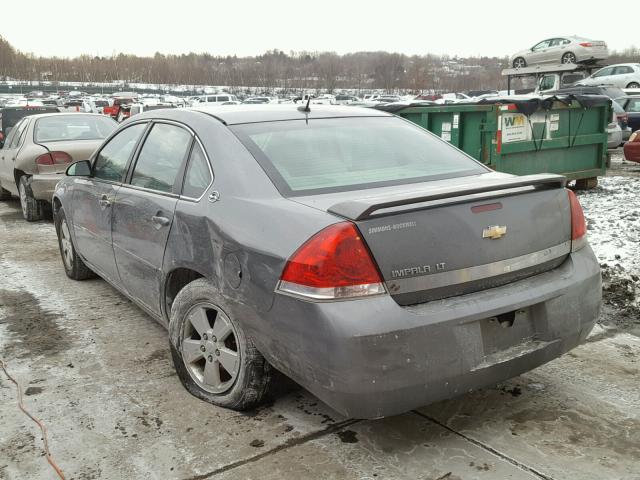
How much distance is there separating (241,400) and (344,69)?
486 feet

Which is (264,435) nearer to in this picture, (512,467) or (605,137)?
(512,467)

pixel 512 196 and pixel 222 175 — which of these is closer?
pixel 512 196

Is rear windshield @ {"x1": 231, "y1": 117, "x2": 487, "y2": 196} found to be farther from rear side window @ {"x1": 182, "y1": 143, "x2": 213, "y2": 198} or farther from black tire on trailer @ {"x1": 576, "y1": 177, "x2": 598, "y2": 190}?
black tire on trailer @ {"x1": 576, "y1": 177, "x2": 598, "y2": 190}

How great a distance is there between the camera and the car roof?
3588mm

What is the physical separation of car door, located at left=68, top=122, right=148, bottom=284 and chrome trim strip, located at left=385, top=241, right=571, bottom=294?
2.41m

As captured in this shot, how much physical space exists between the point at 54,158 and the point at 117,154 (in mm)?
4787

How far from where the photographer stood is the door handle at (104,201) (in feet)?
14.1

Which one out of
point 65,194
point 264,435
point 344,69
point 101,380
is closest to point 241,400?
point 264,435

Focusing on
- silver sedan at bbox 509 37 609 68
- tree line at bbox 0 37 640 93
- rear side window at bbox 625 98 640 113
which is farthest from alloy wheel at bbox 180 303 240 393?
tree line at bbox 0 37 640 93

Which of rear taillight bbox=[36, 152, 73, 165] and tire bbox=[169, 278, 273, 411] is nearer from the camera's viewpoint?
tire bbox=[169, 278, 273, 411]

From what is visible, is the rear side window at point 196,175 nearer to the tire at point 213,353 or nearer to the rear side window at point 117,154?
the tire at point 213,353

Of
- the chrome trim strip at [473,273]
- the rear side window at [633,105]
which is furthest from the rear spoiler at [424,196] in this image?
the rear side window at [633,105]

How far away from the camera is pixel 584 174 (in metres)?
9.92

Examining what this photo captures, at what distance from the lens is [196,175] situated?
3387 mm
